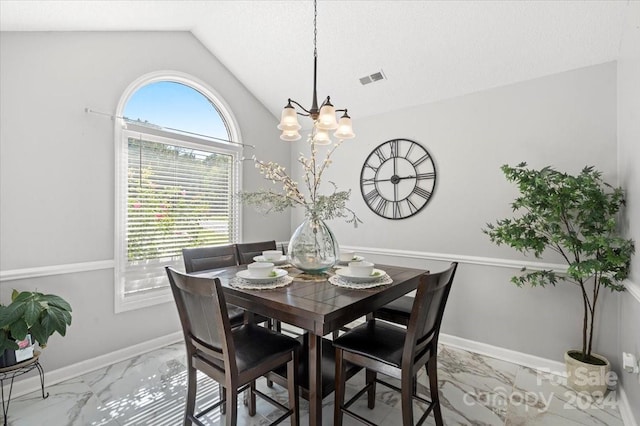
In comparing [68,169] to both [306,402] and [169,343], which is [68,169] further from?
[306,402]

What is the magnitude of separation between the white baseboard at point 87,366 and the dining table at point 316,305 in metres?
1.52

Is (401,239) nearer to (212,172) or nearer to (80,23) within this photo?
(212,172)

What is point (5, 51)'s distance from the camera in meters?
2.15

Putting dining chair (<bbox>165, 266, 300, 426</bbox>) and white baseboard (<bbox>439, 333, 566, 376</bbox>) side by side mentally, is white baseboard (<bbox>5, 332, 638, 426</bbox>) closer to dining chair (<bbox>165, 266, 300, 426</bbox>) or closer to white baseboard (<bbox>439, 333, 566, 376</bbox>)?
white baseboard (<bbox>439, 333, 566, 376</bbox>)

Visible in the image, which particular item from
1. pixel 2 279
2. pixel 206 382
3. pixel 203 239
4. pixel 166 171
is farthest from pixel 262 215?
pixel 2 279

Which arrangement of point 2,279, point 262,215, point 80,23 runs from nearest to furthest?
point 2,279 < point 80,23 < point 262,215

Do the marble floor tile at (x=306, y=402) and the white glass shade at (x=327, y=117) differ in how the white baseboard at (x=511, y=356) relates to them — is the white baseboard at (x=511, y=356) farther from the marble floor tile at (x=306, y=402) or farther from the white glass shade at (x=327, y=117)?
the white glass shade at (x=327, y=117)

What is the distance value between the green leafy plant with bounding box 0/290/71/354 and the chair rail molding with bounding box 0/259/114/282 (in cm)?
31

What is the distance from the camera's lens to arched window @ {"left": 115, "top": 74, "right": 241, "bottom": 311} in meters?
2.81

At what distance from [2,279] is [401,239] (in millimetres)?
3391

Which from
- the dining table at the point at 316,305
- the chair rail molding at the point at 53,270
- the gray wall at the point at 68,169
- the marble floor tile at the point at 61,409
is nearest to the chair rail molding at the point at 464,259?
the dining table at the point at 316,305

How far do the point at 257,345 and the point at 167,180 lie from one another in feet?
6.91

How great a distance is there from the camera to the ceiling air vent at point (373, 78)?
3.09 m

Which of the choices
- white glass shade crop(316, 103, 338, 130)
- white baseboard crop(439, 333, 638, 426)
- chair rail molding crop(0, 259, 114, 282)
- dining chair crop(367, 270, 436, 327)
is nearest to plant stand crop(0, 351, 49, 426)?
chair rail molding crop(0, 259, 114, 282)
